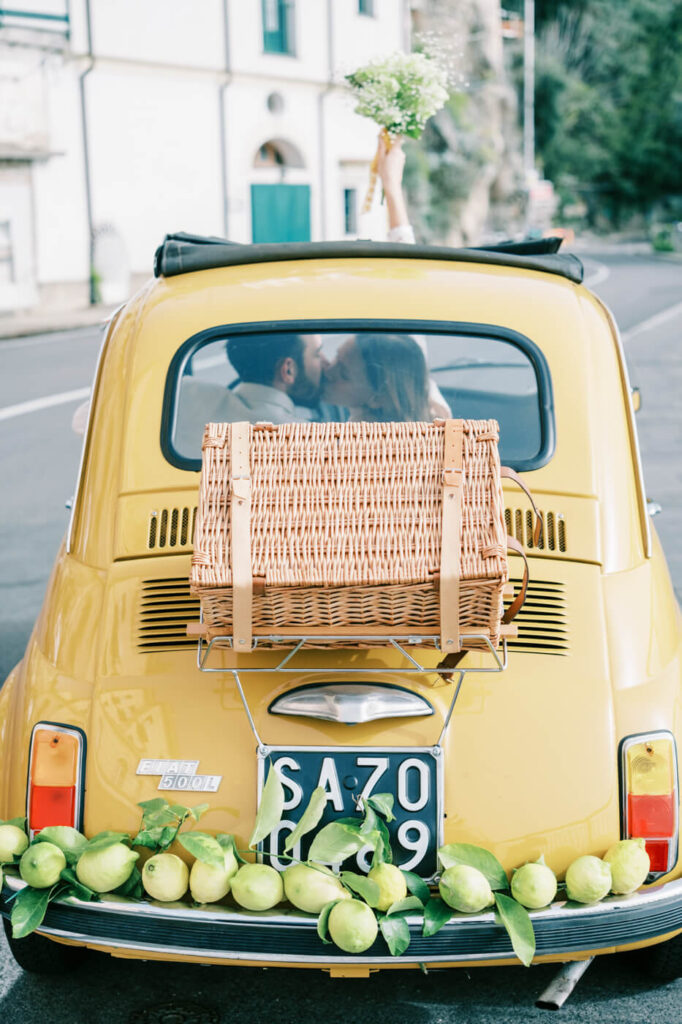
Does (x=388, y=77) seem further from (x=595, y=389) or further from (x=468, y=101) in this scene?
(x=468, y=101)

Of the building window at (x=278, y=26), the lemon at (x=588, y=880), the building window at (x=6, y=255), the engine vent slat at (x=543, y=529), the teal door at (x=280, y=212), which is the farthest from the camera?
the building window at (x=278, y=26)

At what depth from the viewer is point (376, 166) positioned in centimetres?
743

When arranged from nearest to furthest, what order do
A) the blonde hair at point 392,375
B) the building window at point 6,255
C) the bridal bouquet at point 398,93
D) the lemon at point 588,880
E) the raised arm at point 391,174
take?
the lemon at point 588,880 → the blonde hair at point 392,375 → the raised arm at point 391,174 → the bridal bouquet at point 398,93 → the building window at point 6,255

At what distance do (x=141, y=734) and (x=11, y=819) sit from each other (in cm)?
40

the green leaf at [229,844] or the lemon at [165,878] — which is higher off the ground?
the green leaf at [229,844]

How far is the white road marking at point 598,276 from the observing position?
→ 114ft

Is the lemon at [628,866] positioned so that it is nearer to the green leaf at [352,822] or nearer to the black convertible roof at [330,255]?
the green leaf at [352,822]

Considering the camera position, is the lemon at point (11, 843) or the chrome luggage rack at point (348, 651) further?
the lemon at point (11, 843)

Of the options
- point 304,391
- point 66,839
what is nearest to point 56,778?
point 66,839

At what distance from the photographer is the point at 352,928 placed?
2.68m

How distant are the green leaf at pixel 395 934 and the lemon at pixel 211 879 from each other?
0.37 metres

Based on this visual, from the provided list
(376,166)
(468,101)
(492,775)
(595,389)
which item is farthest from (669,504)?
(468,101)

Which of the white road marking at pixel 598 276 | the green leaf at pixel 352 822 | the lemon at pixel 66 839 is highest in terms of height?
the white road marking at pixel 598 276

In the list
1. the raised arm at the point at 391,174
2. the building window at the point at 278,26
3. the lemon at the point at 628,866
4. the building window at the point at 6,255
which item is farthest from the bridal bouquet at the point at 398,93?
the building window at the point at 278,26
